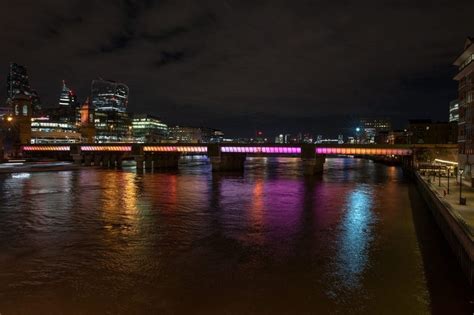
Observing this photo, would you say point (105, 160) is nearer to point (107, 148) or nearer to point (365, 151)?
point (107, 148)

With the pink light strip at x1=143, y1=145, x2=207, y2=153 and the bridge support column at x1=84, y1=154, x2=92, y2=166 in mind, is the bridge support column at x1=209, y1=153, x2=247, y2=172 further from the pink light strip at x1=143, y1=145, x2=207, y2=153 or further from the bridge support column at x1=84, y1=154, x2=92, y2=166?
the bridge support column at x1=84, y1=154, x2=92, y2=166

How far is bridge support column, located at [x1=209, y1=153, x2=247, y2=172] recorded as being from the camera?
Result: 363ft

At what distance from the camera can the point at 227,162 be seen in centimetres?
11419

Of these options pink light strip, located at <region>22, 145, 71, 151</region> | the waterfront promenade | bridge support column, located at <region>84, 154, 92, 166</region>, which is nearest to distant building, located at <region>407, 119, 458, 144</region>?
bridge support column, located at <region>84, 154, 92, 166</region>

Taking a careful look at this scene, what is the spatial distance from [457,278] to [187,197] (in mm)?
38968

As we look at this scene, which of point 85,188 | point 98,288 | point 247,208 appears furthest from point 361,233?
point 85,188

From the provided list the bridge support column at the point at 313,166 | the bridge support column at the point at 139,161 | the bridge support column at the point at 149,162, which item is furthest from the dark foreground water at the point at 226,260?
the bridge support column at the point at 149,162

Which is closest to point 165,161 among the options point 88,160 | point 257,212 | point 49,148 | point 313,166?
point 88,160

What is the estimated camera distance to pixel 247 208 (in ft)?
151

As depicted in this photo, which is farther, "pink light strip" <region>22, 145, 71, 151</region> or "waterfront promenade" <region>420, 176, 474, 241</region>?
"pink light strip" <region>22, 145, 71, 151</region>

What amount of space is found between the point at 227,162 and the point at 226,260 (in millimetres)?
89361

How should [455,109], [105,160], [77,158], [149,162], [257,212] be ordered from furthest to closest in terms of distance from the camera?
[77,158]
[105,160]
[455,109]
[149,162]
[257,212]

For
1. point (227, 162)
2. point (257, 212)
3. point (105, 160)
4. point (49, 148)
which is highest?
point (49, 148)

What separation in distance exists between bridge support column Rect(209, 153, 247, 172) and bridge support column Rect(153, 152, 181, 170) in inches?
719
